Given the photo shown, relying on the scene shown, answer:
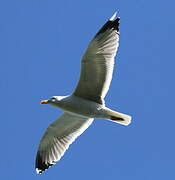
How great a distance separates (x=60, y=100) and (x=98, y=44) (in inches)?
55.1

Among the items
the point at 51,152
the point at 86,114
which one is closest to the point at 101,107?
the point at 86,114

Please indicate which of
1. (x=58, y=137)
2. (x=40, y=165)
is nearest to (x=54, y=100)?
(x=58, y=137)

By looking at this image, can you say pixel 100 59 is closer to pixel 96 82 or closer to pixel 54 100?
pixel 96 82

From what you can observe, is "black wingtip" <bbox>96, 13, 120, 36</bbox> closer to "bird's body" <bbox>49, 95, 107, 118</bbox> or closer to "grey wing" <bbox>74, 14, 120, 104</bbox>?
"grey wing" <bbox>74, 14, 120, 104</bbox>

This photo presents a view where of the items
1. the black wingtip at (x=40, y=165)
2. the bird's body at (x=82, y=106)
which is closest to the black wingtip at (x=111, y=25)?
the bird's body at (x=82, y=106)

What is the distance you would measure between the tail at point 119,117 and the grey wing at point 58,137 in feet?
3.85

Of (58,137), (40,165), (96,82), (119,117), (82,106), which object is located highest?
(96,82)

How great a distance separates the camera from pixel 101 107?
12.2m

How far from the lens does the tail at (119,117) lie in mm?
12055

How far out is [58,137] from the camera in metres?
13.5

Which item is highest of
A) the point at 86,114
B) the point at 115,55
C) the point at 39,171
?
the point at 115,55

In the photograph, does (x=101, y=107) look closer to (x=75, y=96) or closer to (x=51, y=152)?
(x=75, y=96)

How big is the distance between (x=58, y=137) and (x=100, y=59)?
2470mm

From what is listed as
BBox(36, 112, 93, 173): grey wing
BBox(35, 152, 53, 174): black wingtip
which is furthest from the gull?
BBox(35, 152, 53, 174): black wingtip
